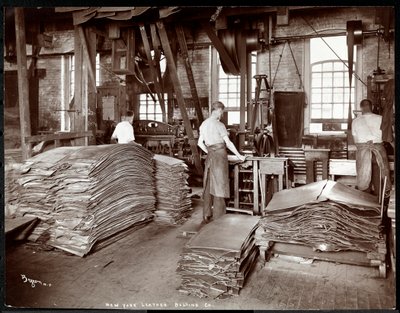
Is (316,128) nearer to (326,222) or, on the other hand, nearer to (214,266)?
(326,222)

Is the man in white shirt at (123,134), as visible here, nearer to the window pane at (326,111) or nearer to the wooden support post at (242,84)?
the wooden support post at (242,84)

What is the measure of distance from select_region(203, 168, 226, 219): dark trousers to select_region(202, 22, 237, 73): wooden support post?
2.27m

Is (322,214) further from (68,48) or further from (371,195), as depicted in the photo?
(68,48)

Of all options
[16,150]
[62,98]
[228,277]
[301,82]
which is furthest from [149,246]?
[62,98]

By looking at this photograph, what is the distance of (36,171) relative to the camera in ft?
14.2

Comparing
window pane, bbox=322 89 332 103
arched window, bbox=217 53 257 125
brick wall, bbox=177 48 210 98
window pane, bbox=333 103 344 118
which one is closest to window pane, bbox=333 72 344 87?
window pane, bbox=322 89 332 103

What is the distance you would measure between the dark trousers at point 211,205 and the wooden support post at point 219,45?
7.45 ft

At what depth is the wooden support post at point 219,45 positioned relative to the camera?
5.62 meters

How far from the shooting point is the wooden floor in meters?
3.12

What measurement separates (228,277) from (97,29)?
13.3 feet

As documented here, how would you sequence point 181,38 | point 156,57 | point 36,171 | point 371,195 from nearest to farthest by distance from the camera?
point 371,195 → point 36,171 → point 181,38 → point 156,57

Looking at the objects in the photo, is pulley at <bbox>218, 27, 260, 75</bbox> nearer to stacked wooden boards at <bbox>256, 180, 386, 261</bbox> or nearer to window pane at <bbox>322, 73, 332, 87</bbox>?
window pane at <bbox>322, 73, 332, 87</bbox>

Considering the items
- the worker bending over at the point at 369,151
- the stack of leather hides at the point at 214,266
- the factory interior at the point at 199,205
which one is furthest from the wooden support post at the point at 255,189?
the stack of leather hides at the point at 214,266

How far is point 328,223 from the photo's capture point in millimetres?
3576
